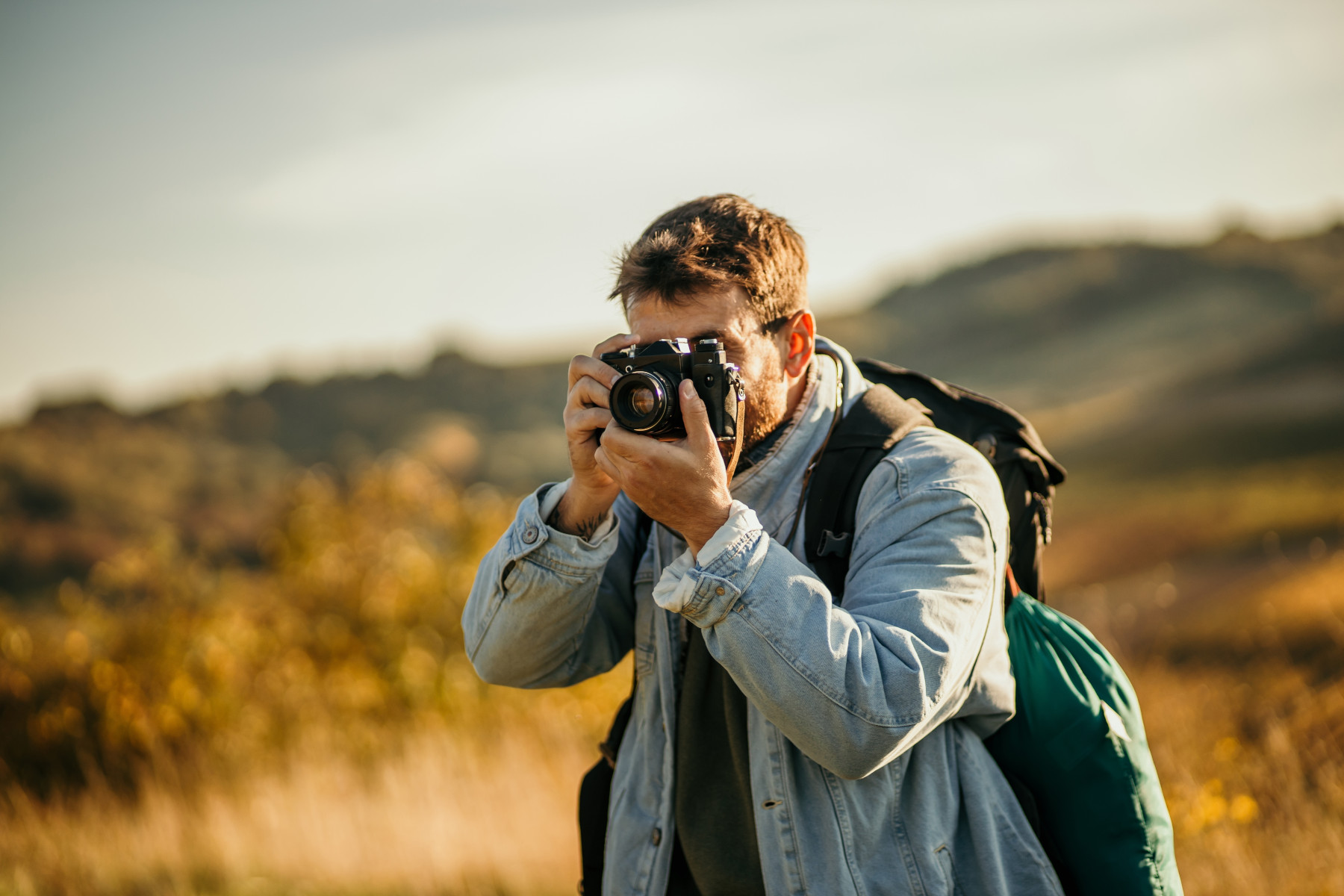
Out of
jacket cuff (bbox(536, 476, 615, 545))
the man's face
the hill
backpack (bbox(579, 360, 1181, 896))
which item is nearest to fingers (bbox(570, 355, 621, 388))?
the man's face

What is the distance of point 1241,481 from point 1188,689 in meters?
8.09

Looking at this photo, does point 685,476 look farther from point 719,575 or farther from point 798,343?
point 798,343

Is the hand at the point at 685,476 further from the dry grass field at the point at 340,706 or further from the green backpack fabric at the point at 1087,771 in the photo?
the dry grass field at the point at 340,706

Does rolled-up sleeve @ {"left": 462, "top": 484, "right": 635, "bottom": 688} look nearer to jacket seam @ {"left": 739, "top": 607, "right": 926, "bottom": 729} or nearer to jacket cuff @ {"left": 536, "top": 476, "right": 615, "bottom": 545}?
jacket cuff @ {"left": 536, "top": 476, "right": 615, "bottom": 545}

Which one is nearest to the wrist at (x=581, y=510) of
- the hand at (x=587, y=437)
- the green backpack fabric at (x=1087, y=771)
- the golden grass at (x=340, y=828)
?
the hand at (x=587, y=437)

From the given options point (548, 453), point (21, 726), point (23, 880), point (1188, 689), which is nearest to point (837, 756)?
point (1188, 689)

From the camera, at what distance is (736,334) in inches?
66.9

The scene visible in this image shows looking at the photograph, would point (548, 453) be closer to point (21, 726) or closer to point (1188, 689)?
point (21, 726)

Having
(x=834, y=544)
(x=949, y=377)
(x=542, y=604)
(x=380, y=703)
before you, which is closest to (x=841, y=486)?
(x=834, y=544)

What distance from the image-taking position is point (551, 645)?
176 cm

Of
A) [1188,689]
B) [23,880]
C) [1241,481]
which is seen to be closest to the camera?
[23,880]

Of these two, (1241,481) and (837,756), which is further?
(1241,481)

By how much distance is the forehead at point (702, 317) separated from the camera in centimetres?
170

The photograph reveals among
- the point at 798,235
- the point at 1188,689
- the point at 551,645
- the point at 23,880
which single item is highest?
the point at 798,235
